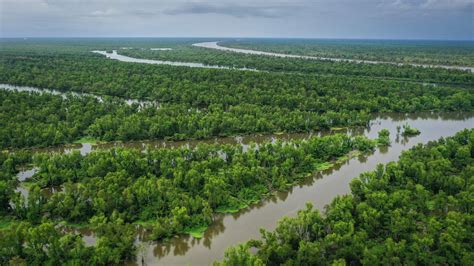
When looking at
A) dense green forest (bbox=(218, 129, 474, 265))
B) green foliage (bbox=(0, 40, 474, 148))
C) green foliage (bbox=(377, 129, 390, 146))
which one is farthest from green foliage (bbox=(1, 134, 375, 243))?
green foliage (bbox=(0, 40, 474, 148))

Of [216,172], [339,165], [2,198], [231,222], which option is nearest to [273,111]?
[339,165]

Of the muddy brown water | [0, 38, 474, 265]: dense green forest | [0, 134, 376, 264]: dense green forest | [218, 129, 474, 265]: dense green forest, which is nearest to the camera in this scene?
[218, 129, 474, 265]: dense green forest

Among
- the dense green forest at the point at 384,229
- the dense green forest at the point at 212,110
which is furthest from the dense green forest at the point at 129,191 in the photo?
the dense green forest at the point at 212,110

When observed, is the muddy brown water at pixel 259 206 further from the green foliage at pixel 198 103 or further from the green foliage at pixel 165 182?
the green foliage at pixel 198 103

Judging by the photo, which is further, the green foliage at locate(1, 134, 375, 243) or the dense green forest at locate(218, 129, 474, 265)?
the green foliage at locate(1, 134, 375, 243)

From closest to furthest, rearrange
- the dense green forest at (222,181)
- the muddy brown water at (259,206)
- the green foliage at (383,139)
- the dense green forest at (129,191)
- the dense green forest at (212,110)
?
the dense green forest at (222,181) → the dense green forest at (129,191) → the muddy brown water at (259,206) → the green foliage at (383,139) → the dense green forest at (212,110)

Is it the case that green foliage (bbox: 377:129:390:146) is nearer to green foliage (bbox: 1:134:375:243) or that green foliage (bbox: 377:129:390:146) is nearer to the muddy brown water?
the muddy brown water

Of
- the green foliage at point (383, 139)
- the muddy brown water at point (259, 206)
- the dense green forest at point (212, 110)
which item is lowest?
the muddy brown water at point (259, 206)
